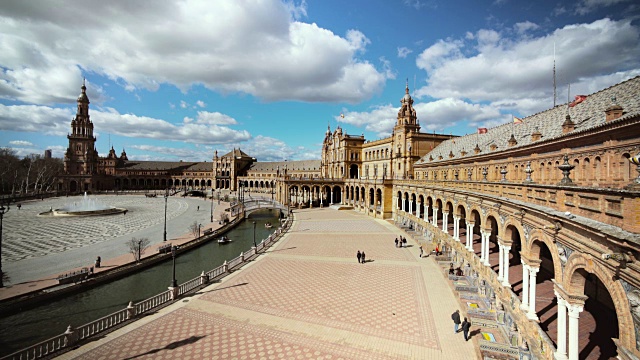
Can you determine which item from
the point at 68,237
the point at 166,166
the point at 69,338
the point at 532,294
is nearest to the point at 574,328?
the point at 532,294

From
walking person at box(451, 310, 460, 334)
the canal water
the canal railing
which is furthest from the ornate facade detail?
the canal water

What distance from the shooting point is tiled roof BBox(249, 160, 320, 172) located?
106 meters

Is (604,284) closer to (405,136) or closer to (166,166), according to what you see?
(405,136)

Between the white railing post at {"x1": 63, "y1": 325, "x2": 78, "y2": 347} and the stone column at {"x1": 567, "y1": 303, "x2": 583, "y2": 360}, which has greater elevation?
the stone column at {"x1": 567, "y1": 303, "x2": 583, "y2": 360}

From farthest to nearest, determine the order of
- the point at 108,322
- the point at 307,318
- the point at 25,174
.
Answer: the point at 25,174
the point at 307,318
the point at 108,322

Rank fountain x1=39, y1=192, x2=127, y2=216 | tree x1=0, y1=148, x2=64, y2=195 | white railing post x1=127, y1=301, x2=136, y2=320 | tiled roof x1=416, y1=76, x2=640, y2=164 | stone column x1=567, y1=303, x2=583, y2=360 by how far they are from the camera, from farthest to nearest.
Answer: tree x1=0, y1=148, x2=64, y2=195, fountain x1=39, y1=192, x2=127, y2=216, white railing post x1=127, y1=301, x2=136, y2=320, tiled roof x1=416, y1=76, x2=640, y2=164, stone column x1=567, y1=303, x2=583, y2=360

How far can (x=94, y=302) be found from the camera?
18.9m

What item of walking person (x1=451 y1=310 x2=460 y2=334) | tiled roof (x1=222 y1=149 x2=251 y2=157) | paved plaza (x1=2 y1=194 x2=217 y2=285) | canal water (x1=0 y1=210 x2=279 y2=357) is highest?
tiled roof (x1=222 y1=149 x2=251 y2=157)

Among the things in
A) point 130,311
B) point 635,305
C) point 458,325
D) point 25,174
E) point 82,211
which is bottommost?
point 458,325

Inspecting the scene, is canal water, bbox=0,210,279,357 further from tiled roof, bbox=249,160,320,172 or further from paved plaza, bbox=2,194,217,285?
tiled roof, bbox=249,160,320,172

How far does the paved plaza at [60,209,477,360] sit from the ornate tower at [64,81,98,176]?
109724mm

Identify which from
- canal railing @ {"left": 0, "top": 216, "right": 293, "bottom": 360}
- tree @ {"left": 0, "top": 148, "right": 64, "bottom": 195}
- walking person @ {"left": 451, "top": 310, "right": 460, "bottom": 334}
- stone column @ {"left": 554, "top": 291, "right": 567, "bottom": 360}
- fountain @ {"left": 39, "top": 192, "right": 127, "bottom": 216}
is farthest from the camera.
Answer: tree @ {"left": 0, "top": 148, "right": 64, "bottom": 195}

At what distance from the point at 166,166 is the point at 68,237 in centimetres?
9840

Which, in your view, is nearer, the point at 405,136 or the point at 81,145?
the point at 405,136
